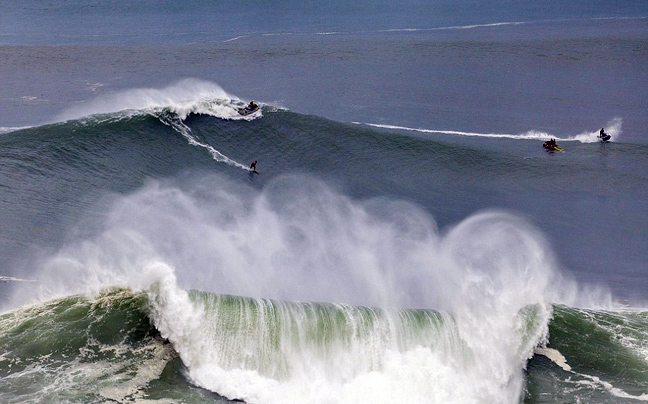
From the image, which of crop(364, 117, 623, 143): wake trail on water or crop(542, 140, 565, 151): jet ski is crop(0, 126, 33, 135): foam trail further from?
crop(542, 140, 565, 151): jet ski

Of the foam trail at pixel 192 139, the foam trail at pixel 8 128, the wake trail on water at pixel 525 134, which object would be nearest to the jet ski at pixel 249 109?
the foam trail at pixel 192 139

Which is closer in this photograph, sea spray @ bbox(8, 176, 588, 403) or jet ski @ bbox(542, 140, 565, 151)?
sea spray @ bbox(8, 176, 588, 403)

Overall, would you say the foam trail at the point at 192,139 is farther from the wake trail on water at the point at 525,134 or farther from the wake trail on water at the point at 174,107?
the wake trail on water at the point at 525,134

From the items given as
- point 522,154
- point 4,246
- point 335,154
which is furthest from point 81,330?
point 522,154

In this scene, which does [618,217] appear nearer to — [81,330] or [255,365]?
[255,365]

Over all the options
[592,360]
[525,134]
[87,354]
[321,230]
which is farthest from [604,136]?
[87,354]

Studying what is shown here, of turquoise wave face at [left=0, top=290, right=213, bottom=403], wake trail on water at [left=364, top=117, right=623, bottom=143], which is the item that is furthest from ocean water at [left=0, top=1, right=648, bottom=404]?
wake trail on water at [left=364, top=117, right=623, bottom=143]
